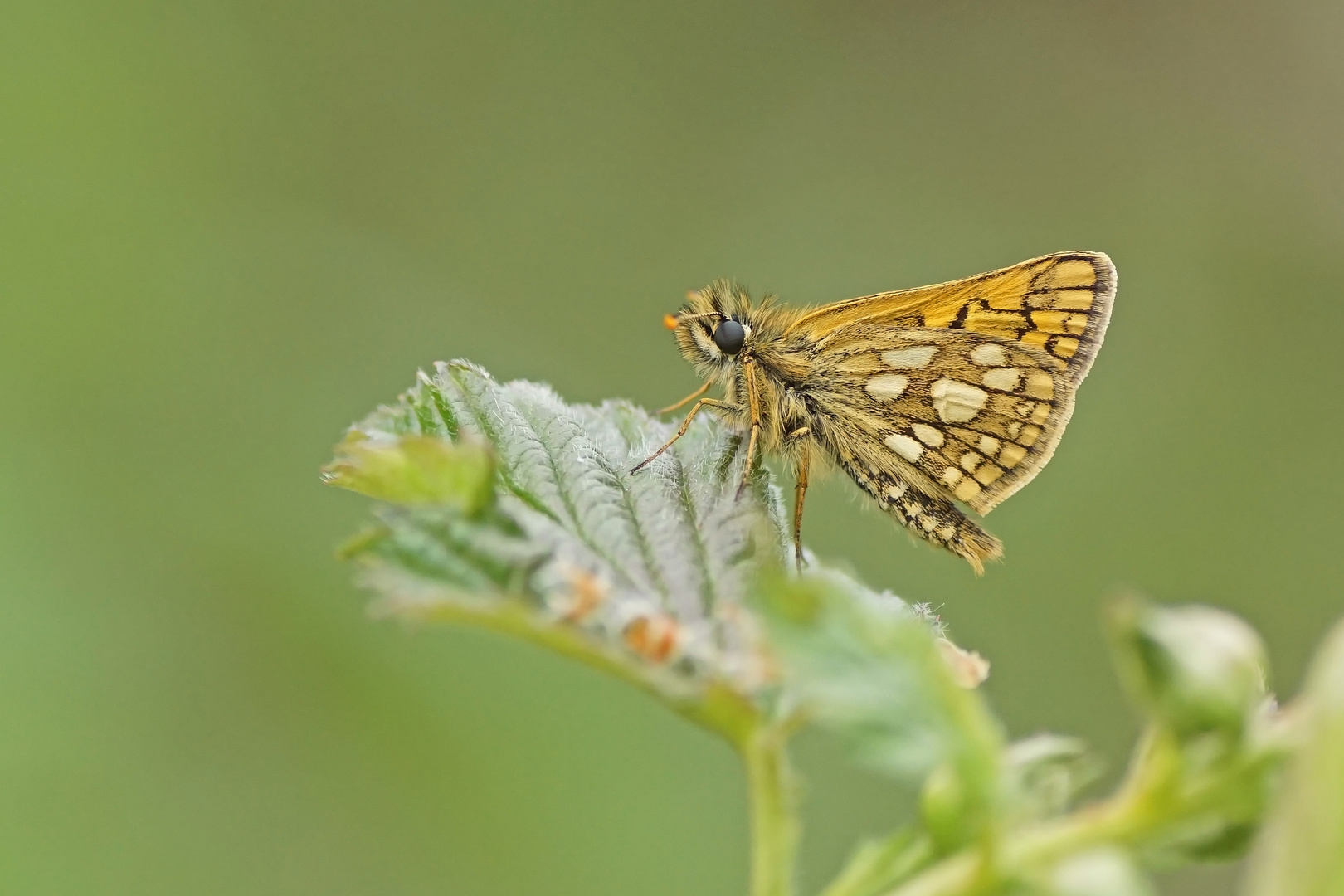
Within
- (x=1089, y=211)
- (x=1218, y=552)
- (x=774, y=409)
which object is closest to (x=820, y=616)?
(x=774, y=409)

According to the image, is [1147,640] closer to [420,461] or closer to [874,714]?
[874,714]

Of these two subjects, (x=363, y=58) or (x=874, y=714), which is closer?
(x=874, y=714)

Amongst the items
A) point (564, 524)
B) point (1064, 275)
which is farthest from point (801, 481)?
point (564, 524)

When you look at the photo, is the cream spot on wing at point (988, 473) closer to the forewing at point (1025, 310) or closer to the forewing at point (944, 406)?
the forewing at point (944, 406)

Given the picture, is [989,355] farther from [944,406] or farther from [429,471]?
[429,471]

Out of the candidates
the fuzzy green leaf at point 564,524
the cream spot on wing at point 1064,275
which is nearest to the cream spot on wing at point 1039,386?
the cream spot on wing at point 1064,275
